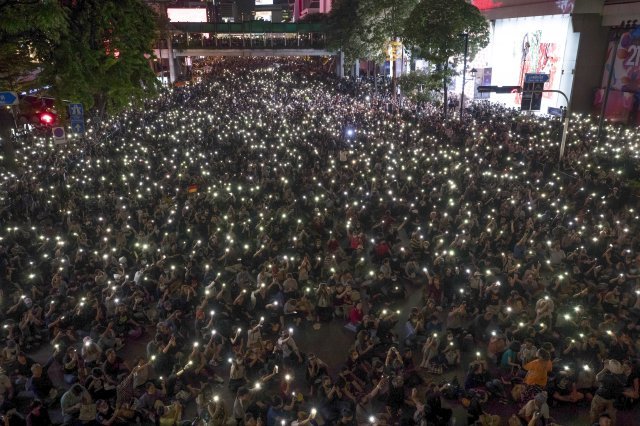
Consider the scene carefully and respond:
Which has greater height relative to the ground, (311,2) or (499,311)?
(311,2)

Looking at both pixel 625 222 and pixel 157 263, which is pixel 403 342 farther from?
pixel 625 222

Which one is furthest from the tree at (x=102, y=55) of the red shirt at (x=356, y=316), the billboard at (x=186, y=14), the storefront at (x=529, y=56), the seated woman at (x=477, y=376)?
the billboard at (x=186, y=14)

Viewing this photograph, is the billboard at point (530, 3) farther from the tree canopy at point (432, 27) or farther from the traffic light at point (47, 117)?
the traffic light at point (47, 117)

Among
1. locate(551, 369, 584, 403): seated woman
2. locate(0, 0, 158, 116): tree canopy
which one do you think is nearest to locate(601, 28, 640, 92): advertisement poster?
locate(0, 0, 158, 116): tree canopy

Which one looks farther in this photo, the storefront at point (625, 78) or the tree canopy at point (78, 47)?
the storefront at point (625, 78)

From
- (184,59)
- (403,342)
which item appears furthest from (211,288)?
(184,59)

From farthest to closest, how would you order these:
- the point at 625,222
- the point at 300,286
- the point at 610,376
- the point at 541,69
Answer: the point at 541,69 < the point at 625,222 < the point at 300,286 < the point at 610,376
